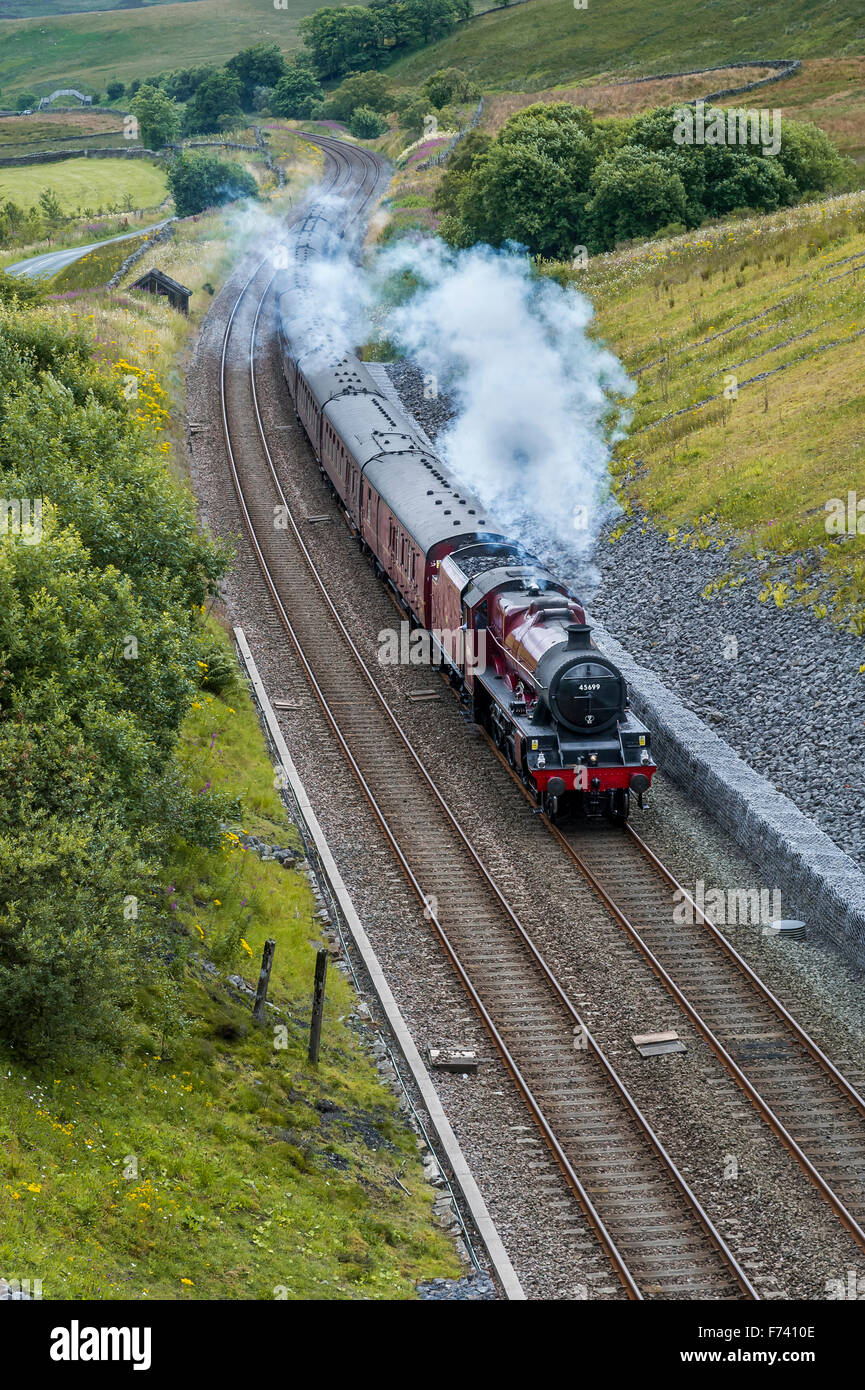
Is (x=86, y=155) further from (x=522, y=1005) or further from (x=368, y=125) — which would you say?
(x=522, y=1005)

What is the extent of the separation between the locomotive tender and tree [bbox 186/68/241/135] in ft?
376

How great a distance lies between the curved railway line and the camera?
15336 mm

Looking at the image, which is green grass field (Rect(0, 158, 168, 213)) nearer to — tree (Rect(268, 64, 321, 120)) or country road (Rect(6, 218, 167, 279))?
tree (Rect(268, 64, 321, 120))

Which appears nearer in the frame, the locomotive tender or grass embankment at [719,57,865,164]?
the locomotive tender

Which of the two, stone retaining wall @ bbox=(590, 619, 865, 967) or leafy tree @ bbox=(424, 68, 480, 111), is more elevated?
leafy tree @ bbox=(424, 68, 480, 111)

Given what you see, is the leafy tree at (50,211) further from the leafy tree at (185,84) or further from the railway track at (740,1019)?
the railway track at (740,1019)

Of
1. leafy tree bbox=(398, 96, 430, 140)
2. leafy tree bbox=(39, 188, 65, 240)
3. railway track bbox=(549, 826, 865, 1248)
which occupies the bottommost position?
railway track bbox=(549, 826, 865, 1248)

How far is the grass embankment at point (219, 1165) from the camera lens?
12.5 metres

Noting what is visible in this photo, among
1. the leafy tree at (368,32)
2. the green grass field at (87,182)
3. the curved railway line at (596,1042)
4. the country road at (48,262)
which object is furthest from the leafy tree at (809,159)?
the leafy tree at (368,32)

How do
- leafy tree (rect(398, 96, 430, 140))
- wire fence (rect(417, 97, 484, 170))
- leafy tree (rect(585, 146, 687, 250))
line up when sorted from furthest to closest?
leafy tree (rect(398, 96, 430, 140)), wire fence (rect(417, 97, 484, 170)), leafy tree (rect(585, 146, 687, 250))

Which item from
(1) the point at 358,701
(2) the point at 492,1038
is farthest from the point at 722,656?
(2) the point at 492,1038

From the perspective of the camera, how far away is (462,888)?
23172 mm

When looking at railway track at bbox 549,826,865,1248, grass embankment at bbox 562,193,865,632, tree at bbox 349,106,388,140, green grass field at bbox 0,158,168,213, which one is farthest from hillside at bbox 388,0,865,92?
railway track at bbox 549,826,865,1248

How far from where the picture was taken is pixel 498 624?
26766mm
